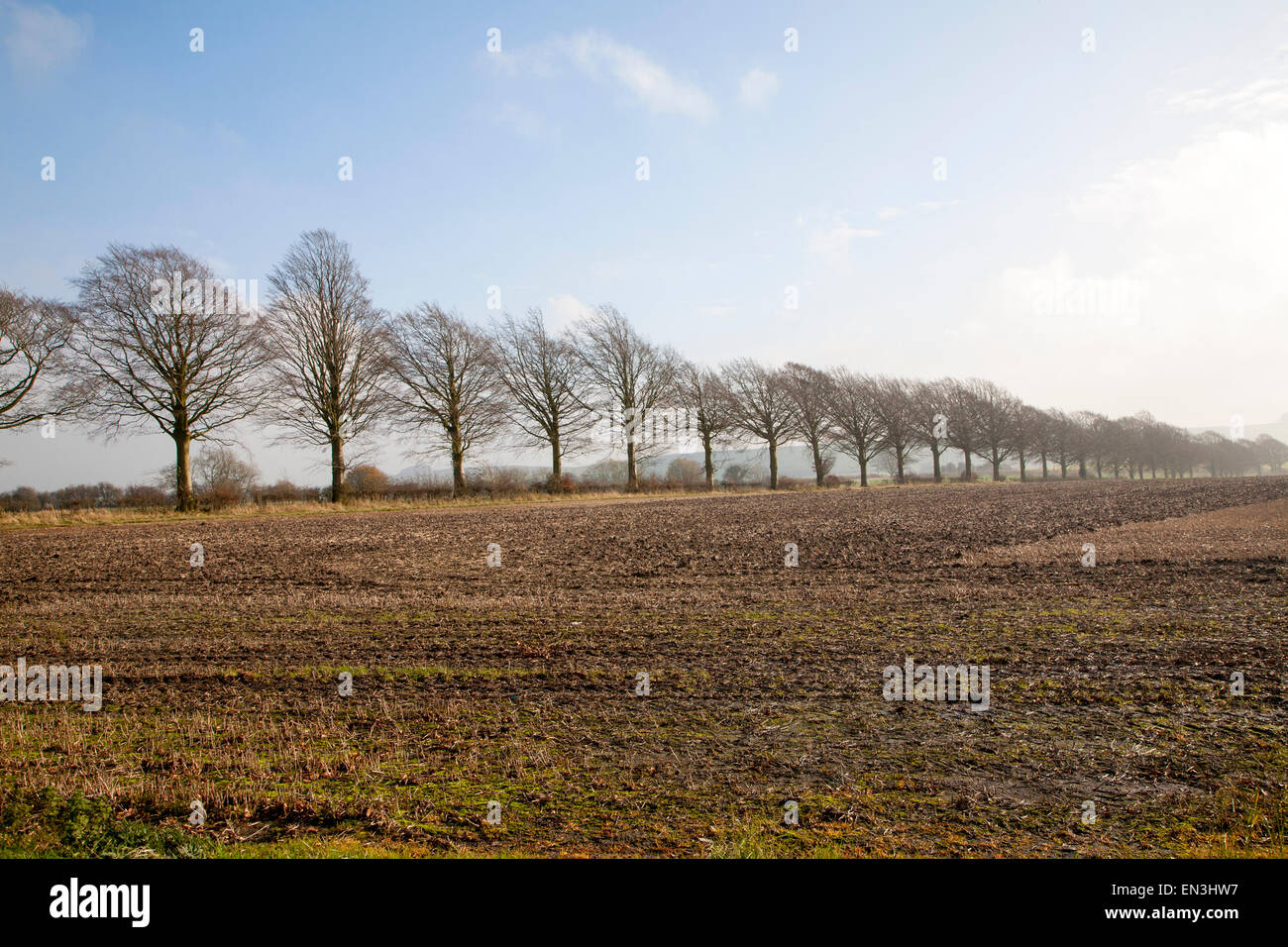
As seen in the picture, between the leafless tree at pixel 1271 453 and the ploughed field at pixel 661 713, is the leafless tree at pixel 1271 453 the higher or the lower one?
the higher one

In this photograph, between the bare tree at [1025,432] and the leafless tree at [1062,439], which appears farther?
the leafless tree at [1062,439]

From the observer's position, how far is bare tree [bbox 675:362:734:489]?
199 feet

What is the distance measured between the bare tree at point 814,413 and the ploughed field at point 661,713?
51524mm

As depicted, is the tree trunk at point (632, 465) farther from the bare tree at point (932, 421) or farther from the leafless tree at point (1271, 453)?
the leafless tree at point (1271, 453)

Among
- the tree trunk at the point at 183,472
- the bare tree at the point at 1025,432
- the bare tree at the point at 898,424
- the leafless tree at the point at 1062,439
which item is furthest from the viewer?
the leafless tree at the point at 1062,439

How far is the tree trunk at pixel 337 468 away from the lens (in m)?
38.0

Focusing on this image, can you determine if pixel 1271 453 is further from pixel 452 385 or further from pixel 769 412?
pixel 452 385

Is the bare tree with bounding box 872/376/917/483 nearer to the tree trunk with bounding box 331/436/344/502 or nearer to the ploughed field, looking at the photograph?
the tree trunk with bounding box 331/436/344/502

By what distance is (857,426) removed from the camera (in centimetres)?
7144

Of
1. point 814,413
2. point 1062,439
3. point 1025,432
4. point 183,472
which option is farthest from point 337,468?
point 1062,439

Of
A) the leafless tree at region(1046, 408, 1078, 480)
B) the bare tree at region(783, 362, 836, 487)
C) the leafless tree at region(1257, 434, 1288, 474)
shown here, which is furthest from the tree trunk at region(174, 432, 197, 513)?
the leafless tree at region(1257, 434, 1288, 474)

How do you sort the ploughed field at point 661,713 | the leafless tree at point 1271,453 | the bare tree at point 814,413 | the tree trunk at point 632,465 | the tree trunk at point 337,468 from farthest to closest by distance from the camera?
Result: 1. the leafless tree at point 1271,453
2. the bare tree at point 814,413
3. the tree trunk at point 632,465
4. the tree trunk at point 337,468
5. the ploughed field at point 661,713

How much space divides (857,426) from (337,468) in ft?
164

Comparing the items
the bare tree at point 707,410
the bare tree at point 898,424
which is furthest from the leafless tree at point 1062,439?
the bare tree at point 707,410
